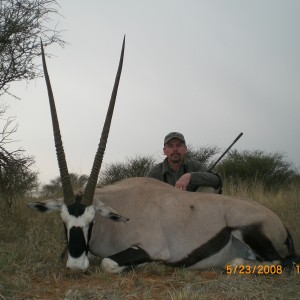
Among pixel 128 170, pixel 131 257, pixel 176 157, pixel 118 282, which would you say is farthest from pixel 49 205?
pixel 128 170

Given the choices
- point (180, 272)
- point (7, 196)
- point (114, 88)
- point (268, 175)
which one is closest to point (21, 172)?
point (7, 196)

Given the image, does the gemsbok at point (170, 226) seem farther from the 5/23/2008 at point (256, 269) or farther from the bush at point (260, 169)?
the bush at point (260, 169)

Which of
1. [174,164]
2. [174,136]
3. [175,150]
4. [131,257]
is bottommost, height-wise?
[131,257]

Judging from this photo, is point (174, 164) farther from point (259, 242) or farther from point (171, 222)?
point (259, 242)

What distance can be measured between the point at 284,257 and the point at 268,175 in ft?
42.4

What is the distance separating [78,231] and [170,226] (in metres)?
0.89

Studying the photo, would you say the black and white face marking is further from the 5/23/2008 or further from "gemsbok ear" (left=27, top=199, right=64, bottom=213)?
the 5/23/2008

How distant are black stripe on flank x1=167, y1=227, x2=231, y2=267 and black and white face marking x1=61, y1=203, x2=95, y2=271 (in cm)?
82

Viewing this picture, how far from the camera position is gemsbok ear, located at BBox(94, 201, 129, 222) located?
3745 mm

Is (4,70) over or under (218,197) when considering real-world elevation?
over

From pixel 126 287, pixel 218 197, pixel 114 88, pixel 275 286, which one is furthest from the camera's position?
pixel 218 197

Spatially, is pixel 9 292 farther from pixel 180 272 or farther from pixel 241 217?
pixel 241 217

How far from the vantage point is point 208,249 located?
3955 millimetres

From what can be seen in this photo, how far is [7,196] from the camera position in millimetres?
5883
